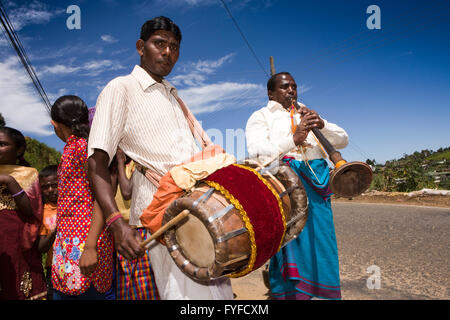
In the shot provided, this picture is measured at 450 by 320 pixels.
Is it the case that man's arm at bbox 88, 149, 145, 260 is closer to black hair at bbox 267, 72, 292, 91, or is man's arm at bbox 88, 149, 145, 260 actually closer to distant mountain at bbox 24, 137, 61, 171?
black hair at bbox 267, 72, 292, 91

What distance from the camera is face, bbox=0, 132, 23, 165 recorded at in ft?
8.76

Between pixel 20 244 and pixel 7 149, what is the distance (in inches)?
31.7

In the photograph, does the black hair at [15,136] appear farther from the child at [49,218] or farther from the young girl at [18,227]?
the child at [49,218]

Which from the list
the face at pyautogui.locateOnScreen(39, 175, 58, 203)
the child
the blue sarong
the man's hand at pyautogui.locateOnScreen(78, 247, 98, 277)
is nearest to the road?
the blue sarong

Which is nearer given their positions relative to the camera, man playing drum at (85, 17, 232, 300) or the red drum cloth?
the red drum cloth

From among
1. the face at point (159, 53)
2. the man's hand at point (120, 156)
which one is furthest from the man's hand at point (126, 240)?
the face at point (159, 53)

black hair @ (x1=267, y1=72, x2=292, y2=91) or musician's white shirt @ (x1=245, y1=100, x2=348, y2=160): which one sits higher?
black hair @ (x1=267, y1=72, x2=292, y2=91)

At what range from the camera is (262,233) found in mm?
1296

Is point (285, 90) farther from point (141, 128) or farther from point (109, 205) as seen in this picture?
point (109, 205)

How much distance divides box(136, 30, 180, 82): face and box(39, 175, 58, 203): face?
84.0 inches

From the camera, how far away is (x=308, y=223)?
120 inches

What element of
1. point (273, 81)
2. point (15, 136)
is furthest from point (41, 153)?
point (273, 81)

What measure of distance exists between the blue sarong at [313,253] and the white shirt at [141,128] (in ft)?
5.59

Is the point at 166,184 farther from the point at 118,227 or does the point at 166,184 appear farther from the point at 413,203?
the point at 413,203
